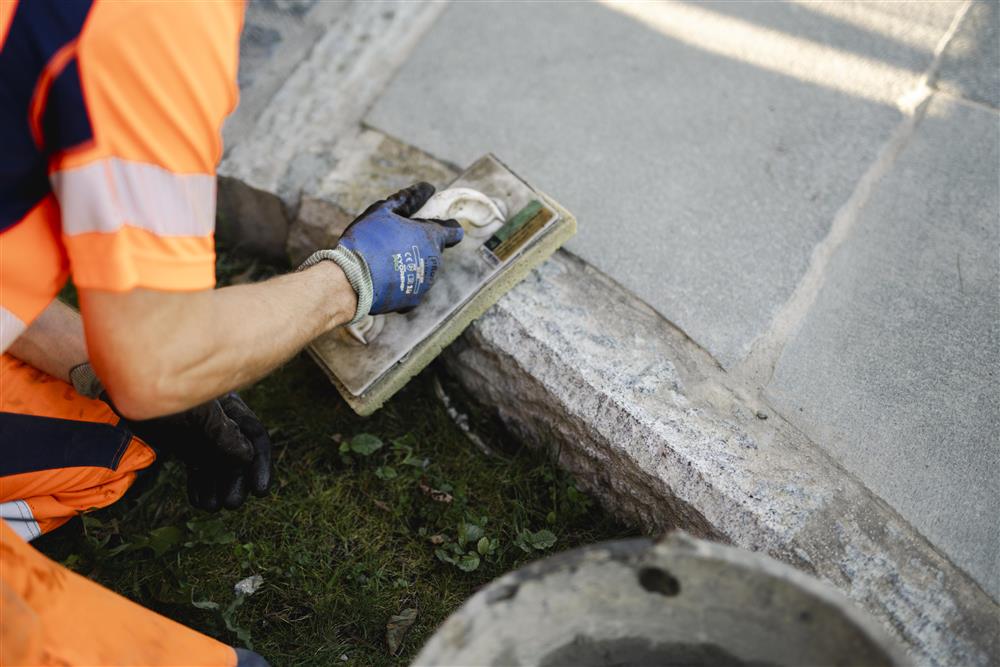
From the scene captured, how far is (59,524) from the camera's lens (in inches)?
71.0

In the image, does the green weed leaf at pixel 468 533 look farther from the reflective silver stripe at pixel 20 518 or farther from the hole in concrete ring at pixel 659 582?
the reflective silver stripe at pixel 20 518

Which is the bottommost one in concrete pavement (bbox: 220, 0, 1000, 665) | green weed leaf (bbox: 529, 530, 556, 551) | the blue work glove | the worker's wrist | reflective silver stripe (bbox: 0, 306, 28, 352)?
reflective silver stripe (bbox: 0, 306, 28, 352)

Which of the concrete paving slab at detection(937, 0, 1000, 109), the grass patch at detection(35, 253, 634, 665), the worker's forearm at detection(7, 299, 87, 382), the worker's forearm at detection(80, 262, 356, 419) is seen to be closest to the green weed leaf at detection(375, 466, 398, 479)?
the grass patch at detection(35, 253, 634, 665)

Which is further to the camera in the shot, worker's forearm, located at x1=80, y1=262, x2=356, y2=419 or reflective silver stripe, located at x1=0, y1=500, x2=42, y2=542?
reflective silver stripe, located at x1=0, y1=500, x2=42, y2=542

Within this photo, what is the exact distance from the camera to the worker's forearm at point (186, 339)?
1231 mm

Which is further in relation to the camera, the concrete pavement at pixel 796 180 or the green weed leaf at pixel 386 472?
the green weed leaf at pixel 386 472

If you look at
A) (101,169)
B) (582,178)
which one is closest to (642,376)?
(582,178)

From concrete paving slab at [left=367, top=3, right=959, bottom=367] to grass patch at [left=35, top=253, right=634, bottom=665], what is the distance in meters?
0.57

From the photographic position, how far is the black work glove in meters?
1.82

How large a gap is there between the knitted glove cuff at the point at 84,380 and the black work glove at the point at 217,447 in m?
0.03

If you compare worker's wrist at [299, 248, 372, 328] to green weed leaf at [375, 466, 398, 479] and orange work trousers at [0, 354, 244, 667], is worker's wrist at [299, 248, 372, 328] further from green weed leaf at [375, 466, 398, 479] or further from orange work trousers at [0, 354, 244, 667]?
orange work trousers at [0, 354, 244, 667]

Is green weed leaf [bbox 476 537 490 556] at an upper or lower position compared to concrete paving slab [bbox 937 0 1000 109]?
lower

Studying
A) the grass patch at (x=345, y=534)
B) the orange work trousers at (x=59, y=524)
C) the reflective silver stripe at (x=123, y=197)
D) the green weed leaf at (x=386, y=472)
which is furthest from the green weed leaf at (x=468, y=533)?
the reflective silver stripe at (x=123, y=197)

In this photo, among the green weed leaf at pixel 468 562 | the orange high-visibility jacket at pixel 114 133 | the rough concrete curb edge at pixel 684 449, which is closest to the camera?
the orange high-visibility jacket at pixel 114 133
